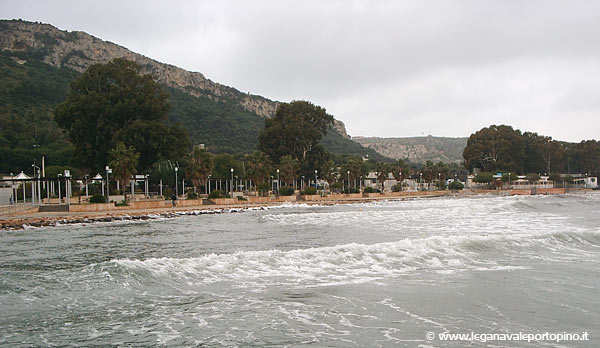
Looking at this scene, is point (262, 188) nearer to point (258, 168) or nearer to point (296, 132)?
point (258, 168)

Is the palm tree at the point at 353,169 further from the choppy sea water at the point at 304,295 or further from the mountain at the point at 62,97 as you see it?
the choppy sea water at the point at 304,295

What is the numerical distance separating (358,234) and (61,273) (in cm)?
1214

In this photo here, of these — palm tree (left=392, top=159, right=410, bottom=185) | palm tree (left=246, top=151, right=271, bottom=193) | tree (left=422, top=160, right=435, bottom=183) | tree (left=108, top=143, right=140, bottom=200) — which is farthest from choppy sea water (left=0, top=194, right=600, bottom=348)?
tree (left=422, top=160, right=435, bottom=183)

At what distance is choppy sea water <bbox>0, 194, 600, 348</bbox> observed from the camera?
6820mm

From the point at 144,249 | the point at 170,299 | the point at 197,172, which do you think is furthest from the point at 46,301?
the point at 197,172

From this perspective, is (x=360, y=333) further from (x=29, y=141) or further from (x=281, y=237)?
(x=29, y=141)

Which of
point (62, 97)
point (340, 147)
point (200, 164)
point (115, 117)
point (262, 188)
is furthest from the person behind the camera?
point (340, 147)

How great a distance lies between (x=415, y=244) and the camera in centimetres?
1535

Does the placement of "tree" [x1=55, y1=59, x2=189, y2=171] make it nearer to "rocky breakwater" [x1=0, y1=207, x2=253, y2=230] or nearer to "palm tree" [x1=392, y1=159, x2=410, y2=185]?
"rocky breakwater" [x1=0, y1=207, x2=253, y2=230]

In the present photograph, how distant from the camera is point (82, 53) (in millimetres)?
169375

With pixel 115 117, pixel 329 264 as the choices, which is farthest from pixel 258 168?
pixel 329 264

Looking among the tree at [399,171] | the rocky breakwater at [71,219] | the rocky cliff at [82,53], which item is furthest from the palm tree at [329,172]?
the rocky cliff at [82,53]

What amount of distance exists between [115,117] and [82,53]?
13048 cm

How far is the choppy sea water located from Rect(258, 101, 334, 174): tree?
68.2 m
